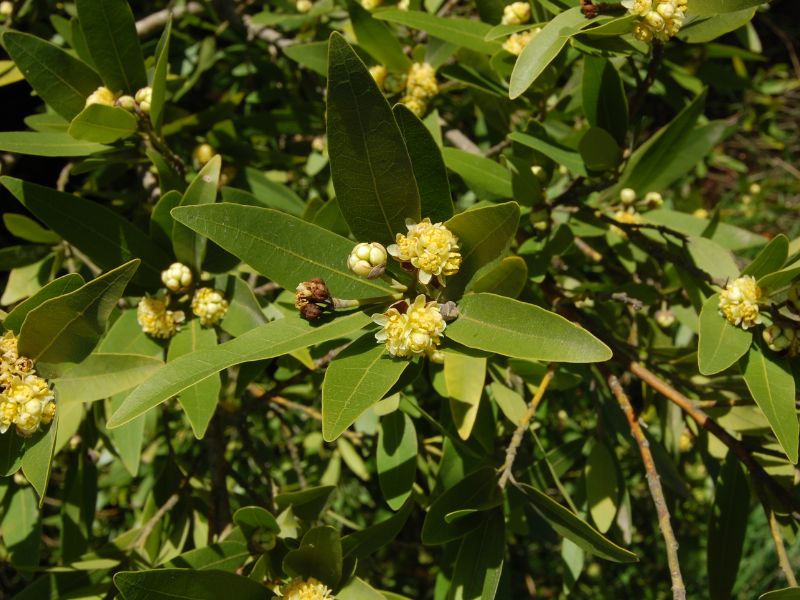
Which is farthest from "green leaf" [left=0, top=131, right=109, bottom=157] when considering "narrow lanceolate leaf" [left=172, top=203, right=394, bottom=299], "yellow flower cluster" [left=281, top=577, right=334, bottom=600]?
"yellow flower cluster" [left=281, top=577, right=334, bottom=600]

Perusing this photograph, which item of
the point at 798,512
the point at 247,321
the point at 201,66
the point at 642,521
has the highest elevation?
the point at 201,66

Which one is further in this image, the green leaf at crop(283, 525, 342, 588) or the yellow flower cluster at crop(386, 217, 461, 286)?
the green leaf at crop(283, 525, 342, 588)

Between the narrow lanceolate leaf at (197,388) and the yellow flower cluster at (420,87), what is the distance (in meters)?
0.99

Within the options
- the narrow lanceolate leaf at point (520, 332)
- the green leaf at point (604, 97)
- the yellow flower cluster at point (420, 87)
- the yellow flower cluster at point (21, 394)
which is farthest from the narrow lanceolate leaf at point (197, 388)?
the green leaf at point (604, 97)

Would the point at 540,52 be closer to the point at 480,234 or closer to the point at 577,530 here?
the point at 480,234

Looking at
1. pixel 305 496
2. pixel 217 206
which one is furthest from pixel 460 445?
pixel 217 206

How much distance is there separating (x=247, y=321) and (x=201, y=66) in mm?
1477

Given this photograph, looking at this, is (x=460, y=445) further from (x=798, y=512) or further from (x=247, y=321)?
(x=798, y=512)

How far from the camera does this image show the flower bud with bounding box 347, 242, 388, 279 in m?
1.31

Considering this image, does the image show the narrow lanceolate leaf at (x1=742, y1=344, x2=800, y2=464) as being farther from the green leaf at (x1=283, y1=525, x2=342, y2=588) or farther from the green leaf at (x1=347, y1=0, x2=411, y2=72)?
the green leaf at (x1=347, y1=0, x2=411, y2=72)

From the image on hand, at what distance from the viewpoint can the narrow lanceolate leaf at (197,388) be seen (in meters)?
1.40

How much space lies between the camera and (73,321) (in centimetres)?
134

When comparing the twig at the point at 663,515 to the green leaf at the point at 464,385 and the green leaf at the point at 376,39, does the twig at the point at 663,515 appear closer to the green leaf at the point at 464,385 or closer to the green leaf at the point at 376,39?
the green leaf at the point at 464,385

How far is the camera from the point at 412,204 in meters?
1.31
